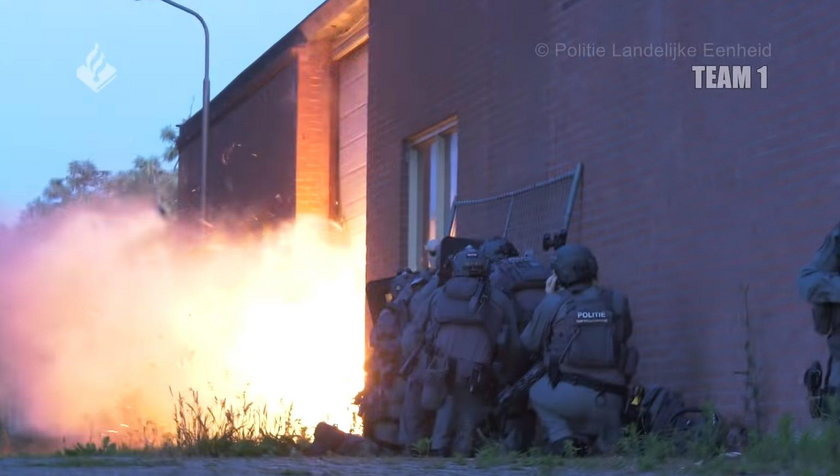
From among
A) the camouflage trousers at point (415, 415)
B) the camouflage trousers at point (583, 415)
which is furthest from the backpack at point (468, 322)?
the camouflage trousers at point (583, 415)

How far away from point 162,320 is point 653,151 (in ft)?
42.4

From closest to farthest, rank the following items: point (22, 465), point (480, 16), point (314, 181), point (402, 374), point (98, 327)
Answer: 1. point (22, 465)
2. point (402, 374)
3. point (480, 16)
4. point (314, 181)
5. point (98, 327)

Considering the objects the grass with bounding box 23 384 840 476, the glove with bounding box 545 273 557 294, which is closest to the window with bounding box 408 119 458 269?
the glove with bounding box 545 273 557 294

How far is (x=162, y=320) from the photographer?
886 inches

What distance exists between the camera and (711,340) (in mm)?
10156

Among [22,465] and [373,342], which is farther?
[373,342]

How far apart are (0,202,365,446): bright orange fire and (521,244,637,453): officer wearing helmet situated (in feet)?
24.8

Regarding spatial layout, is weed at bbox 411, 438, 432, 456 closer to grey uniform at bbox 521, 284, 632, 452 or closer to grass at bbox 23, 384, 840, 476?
grass at bbox 23, 384, 840, 476

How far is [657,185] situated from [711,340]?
4.55ft

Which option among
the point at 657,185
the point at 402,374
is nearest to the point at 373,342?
the point at 402,374

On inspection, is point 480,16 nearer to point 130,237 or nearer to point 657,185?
point 657,185

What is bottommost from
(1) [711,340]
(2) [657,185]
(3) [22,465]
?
(3) [22,465]

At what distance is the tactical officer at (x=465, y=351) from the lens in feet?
36.0

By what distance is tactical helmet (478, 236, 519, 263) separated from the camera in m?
12.0
